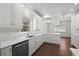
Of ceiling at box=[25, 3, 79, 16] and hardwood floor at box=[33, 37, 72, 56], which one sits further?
ceiling at box=[25, 3, 79, 16]

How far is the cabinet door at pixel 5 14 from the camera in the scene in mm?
1903

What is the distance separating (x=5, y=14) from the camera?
2018 mm

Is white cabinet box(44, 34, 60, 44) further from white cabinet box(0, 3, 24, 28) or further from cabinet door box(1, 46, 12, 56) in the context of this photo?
cabinet door box(1, 46, 12, 56)

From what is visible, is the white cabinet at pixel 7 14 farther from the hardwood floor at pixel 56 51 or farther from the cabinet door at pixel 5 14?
the hardwood floor at pixel 56 51

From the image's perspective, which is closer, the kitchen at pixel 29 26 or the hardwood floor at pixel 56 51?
the kitchen at pixel 29 26

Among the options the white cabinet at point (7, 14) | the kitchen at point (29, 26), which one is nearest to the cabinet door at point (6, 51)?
the kitchen at point (29, 26)

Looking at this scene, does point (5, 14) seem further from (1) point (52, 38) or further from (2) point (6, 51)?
(1) point (52, 38)

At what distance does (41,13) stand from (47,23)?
88cm

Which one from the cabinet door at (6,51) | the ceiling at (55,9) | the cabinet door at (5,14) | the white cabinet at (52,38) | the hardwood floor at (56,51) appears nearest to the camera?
the cabinet door at (6,51)

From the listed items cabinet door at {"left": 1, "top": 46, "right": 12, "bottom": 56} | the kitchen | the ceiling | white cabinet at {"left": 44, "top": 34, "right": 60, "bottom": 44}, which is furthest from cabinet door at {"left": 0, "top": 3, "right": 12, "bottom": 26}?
white cabinet at {"left": 44, "top": 34, "right": 60, "bottom": 44}

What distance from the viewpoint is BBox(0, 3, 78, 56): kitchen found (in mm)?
1990

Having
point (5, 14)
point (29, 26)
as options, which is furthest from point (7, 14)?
point (29, 26)

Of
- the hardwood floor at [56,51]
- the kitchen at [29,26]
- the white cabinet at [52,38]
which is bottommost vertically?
the hardwood floor at [56,51]

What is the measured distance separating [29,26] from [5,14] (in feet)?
6.85
